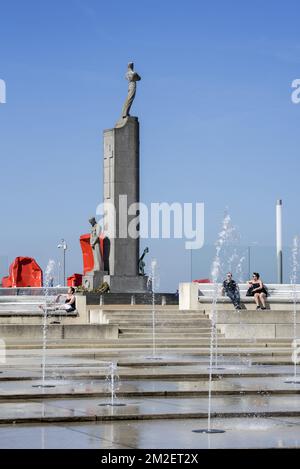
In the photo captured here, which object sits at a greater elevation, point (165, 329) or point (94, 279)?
point (94, 279)

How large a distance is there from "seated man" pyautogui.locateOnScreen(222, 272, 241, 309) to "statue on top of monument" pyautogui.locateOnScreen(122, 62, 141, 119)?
10612mm

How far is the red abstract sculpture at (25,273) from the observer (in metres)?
48.6

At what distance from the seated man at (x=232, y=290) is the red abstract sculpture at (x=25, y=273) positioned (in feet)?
61.6

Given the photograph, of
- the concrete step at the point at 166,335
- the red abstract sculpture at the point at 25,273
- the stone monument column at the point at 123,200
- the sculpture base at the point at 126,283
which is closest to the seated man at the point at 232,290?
the concrete step at the point at 166,335

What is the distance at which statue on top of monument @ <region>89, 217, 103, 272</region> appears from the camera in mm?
38438

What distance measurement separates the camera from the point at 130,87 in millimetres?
40094

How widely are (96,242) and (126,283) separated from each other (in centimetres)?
177

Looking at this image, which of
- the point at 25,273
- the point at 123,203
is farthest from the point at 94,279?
the point at 25,273

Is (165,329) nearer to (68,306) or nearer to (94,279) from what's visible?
(68,306)

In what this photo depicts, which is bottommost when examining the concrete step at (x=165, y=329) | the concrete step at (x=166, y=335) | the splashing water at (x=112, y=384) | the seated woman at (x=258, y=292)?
the splashing water at (x=112, y=384)

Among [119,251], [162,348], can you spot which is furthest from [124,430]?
[119,251]

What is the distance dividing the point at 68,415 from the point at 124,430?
119 centimetres

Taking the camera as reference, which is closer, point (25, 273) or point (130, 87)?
point (130, 87)

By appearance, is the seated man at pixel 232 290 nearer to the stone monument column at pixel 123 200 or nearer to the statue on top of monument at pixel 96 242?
the stone monument column at pixel 123 200
